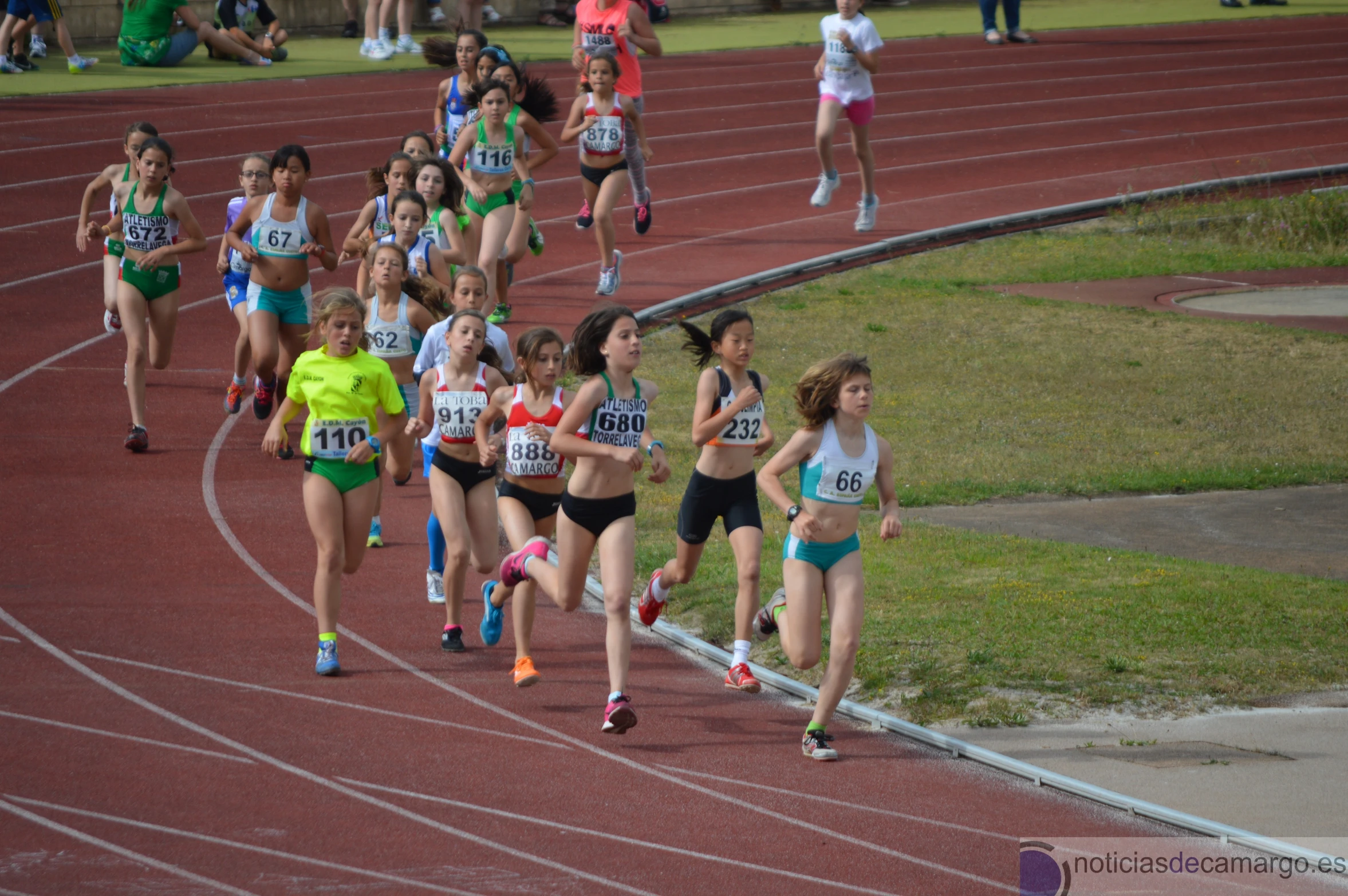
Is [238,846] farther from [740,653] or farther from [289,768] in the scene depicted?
[740,653]

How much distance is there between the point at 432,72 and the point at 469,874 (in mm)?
22792

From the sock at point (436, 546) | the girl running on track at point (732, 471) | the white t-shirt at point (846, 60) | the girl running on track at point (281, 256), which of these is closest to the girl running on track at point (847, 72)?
the white t-shirt at point (846, 60)

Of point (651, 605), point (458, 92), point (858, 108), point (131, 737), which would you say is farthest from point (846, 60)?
point (131, 737)

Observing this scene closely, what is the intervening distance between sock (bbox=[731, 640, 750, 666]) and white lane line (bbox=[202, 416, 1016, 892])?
107 centimetres

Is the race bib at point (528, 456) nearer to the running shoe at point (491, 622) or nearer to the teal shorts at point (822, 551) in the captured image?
the running shoe at point (491, 622)

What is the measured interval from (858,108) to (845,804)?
1214cm

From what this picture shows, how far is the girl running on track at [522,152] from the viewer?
1401cm

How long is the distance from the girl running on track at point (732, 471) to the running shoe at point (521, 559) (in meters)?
0.83

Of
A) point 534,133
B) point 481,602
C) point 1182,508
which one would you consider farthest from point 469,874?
point 534,133

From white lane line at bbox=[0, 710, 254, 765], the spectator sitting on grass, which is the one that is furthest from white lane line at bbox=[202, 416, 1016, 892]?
the spectator sitting on grass

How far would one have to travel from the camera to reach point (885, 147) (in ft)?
82.8

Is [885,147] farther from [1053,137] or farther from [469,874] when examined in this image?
[469,874]

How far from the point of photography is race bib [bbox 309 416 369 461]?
7930mm

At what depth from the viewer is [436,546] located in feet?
29.4
